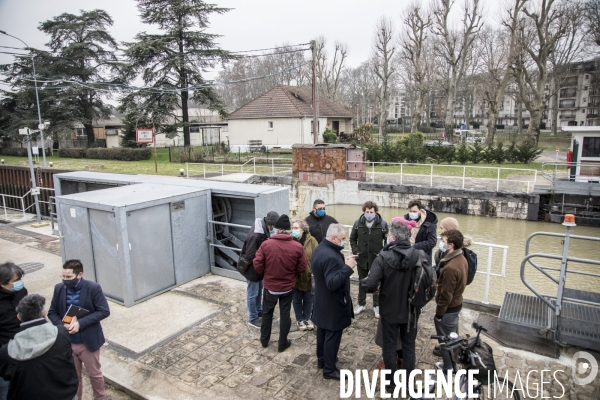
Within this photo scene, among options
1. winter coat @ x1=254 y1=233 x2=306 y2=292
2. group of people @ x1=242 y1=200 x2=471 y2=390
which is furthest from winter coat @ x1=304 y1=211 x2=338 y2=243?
winter coat @ x1=254 y1=233 x2=306 y2=292

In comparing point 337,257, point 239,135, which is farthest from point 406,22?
point 337,257

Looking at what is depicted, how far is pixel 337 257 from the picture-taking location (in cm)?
389

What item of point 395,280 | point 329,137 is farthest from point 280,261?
point 329,137

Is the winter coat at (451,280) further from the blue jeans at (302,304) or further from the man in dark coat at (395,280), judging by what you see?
the blue jeans at (302,304)

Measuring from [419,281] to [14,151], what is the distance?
46.5m

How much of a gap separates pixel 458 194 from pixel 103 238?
14.6 meters

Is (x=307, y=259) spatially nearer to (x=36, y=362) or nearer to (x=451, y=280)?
(x=451, y=280)

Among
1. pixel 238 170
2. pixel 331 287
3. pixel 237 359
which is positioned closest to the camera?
pixel 331 287

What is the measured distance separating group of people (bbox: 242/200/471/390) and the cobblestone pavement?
17cm

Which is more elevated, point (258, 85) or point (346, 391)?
point (258, 85)

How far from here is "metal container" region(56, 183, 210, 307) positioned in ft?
19.5

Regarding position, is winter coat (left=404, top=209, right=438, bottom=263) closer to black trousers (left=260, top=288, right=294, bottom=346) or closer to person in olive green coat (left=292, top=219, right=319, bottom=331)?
person in olive green coat (left=292, top=219, right=319, bottom=331)

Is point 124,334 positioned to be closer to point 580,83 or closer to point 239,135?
point 239,135

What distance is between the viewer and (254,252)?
5027 millimetres
